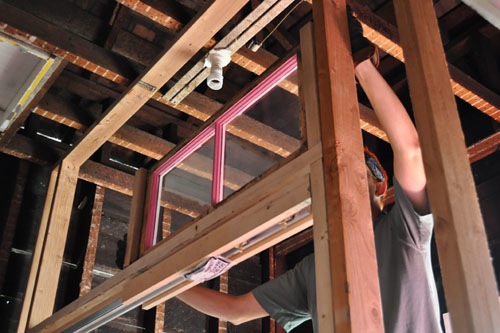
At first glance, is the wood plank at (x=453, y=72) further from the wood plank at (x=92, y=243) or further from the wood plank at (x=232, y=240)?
the wood plank at (x=92, y=243)

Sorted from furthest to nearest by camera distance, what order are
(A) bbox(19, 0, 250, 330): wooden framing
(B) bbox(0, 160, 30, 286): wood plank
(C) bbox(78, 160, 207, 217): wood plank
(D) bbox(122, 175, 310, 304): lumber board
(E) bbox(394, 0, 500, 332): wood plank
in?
1. (C) bbox(78, 160, 207, 217): wood plank
2. (B) bbox(0, 160, 30, 286): wood plank
3. (A) bbox(19, 0, 250, 330): wooden framing
4. (D) bbox(122, 175, 310, 304): lumber board
5. (E) bbox(394, 0, 500, 332): wood plank

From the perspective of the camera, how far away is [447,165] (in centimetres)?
168

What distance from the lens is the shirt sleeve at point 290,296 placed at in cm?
256

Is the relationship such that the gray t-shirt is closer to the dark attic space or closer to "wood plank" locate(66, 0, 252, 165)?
the dark attic space

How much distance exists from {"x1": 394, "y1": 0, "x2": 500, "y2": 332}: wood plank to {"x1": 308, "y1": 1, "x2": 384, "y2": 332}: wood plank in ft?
0.91

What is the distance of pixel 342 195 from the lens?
1902 mm

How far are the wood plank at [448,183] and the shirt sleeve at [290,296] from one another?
3.11ft

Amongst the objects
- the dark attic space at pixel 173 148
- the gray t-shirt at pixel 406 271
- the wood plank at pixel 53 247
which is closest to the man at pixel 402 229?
the gray t-shirt at pixel 406 271

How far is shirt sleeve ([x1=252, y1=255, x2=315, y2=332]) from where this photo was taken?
8.39ft

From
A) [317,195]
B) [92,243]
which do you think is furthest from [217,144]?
[92,243]

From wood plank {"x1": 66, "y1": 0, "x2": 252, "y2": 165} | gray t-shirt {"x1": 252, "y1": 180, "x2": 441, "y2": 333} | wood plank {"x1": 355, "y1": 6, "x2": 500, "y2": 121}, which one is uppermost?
wood plank {"x1": 355, "y1": 6, "x2": 500, "y2": 121}

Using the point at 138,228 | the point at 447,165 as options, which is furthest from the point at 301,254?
the point at 447,165

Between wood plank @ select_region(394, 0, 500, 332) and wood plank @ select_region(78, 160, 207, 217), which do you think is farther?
wood plank @ select_region(78, 160, 207, 217)

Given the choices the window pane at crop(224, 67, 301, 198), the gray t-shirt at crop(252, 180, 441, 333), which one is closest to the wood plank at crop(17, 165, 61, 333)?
the window pane at crop(224, 67, 301, 198)
